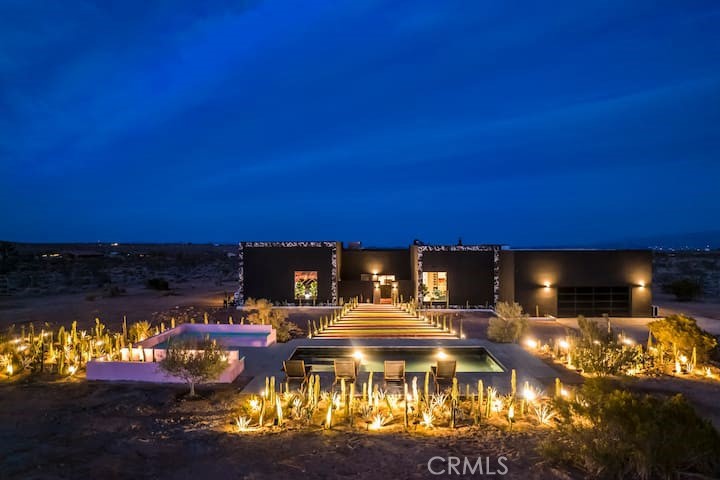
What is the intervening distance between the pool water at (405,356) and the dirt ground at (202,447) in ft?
11.8

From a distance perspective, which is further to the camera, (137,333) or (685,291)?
(685,291)

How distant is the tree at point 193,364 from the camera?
8.29m

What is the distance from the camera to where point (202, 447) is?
5914mm

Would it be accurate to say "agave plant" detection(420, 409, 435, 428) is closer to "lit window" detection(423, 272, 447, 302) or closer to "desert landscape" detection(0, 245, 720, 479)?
"desert landscape" detection(0, 245, 720, 479)

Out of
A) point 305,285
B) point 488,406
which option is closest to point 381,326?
point 305,285

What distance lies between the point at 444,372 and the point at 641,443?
3974 millimetres

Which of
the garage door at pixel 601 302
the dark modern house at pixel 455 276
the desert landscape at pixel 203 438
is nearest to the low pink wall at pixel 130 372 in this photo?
the desert landscape at pixel 203 438

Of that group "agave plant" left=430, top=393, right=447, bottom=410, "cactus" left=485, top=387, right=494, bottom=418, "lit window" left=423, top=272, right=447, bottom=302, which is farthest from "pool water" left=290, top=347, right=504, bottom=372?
"lit window" left=423, top=272, right=447, bottom=302

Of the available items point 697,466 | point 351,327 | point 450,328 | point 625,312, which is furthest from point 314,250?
point 697,466

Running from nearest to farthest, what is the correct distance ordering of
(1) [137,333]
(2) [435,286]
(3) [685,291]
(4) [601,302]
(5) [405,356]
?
(5) [405,356] < (1) [137,333] < (4) [601,302] < (2) [435,286] < (3) [685,291]

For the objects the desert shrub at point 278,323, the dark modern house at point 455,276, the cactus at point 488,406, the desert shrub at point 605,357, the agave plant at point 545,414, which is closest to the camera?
the agave plant at point 545,414

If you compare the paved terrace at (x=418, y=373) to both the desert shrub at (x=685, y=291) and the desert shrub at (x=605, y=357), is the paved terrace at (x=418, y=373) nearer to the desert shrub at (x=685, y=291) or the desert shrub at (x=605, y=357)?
the desert shrub at (x=605, y=357)

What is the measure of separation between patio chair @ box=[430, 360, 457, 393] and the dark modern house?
1051 centimetres

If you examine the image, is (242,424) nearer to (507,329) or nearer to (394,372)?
(394,372)
